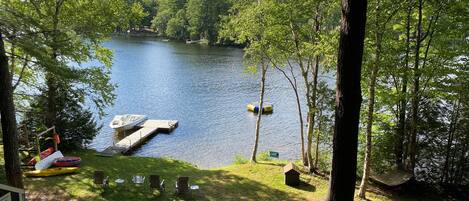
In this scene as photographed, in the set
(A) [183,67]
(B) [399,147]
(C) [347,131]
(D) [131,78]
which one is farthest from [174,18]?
(C) [347,131]

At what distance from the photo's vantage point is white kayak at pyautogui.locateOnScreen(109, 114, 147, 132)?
3047 centimetres

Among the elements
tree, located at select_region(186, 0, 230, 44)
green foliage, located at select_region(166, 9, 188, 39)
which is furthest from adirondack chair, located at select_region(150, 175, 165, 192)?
green foliage, located at select_region(166, 9, 188, 39)

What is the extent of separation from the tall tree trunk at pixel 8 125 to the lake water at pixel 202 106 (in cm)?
1274

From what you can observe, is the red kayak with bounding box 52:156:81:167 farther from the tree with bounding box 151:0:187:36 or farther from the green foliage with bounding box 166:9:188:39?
the tree with bounding box 151:0:187:36

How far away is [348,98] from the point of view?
Result: 578 cm

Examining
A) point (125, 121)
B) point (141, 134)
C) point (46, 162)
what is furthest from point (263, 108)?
point (46, 162)

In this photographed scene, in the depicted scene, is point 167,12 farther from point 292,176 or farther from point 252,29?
point 292,176

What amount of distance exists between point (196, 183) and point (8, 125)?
22.9ft

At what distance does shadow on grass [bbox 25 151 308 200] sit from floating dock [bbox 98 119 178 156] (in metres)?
6.89

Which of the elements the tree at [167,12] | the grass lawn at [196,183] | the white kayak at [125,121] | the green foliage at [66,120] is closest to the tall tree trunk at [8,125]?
the grass lawn at [196,183]

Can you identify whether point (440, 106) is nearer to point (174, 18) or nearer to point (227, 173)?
point (227, 173)

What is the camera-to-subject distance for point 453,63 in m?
14.1

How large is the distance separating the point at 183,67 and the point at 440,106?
44.0 meters

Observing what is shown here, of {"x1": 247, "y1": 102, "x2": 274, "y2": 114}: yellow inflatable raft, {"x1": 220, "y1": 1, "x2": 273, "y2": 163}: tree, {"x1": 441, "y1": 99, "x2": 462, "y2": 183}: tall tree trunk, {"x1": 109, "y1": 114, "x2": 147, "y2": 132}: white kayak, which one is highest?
{"x1": 220, "y1": 1, "x2": 273, "y2": 163}: tree
